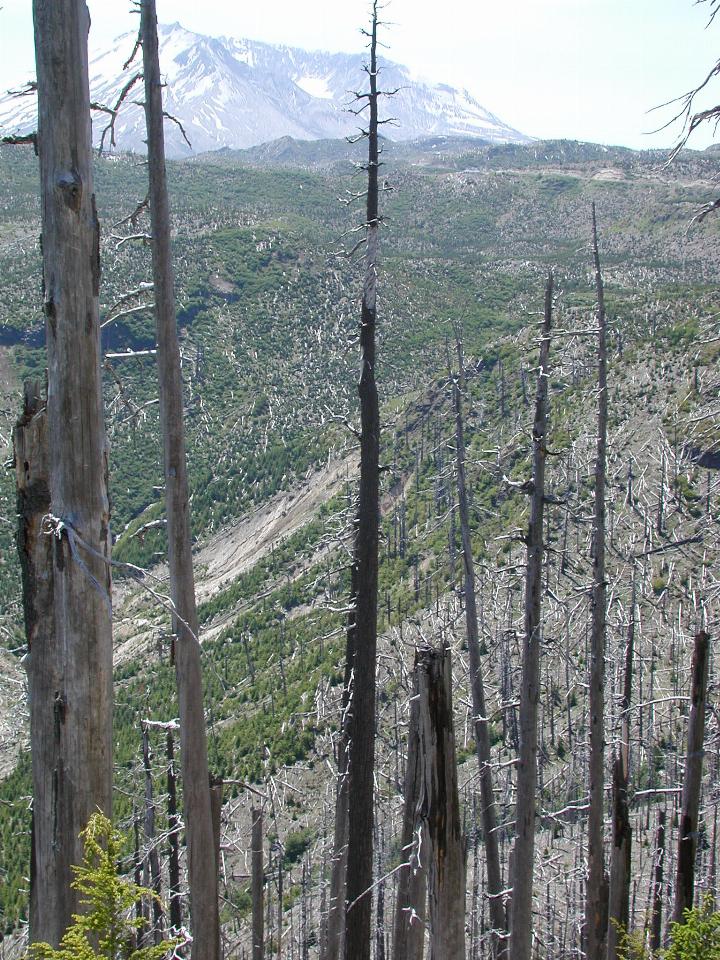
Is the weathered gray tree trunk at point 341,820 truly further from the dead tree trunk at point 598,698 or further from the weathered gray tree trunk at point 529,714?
the dead tree trunk at point 598,698

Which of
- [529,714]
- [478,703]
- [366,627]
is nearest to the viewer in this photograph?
[366,627]

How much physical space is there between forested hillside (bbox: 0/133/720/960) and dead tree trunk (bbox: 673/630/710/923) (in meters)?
0.27

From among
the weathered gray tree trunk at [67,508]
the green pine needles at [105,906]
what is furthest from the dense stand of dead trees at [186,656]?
the green pine needles at [105,906]

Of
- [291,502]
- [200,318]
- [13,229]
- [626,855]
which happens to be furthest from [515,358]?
[13,229]

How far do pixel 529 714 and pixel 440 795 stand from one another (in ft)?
19.3

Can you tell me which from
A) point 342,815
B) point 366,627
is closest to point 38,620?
point 366,627

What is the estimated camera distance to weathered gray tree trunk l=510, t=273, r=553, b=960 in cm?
938

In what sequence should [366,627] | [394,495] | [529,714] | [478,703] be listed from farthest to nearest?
1. [394,495]
2. [478,703]
3. [529,714]
4. [366,627]

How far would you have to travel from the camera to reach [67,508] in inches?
162

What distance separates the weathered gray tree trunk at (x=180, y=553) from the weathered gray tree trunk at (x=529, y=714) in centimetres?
397

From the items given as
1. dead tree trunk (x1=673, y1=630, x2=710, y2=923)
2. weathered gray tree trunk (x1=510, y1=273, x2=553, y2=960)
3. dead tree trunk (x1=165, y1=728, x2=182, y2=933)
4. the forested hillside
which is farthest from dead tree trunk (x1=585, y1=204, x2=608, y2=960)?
dead tree trunk (x1=165, y1=728, x2=182, y2=933)

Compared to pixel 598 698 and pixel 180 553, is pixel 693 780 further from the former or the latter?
pixel 180 553

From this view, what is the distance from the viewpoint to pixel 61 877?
4082 mm

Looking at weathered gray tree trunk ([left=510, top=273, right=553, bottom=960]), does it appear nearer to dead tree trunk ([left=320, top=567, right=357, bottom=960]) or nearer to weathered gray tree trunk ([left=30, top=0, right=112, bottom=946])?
dead tree trunk ([left=320, top=567, right=357, bottom=960])
